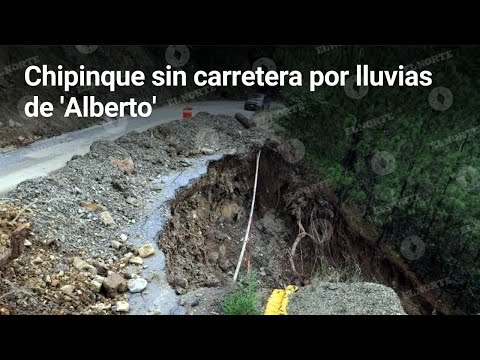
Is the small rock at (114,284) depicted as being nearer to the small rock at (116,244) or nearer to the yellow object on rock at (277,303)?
the small rock at (116,244)

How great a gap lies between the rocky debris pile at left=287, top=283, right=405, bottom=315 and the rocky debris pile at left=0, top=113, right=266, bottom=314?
7.97 ft

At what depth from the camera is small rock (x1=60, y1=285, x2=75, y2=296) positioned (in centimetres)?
558

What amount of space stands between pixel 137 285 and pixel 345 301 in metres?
3.09

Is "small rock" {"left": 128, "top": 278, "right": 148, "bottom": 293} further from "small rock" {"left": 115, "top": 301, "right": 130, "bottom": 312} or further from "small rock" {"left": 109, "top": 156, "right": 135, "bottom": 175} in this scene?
"small rock" {"left": 109, "top": 156, "right": 135, "bottom": 175}

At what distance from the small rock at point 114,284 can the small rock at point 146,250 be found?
87 centimetres

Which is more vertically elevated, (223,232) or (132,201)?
(132,201)

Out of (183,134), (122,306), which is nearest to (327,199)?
(183,134)

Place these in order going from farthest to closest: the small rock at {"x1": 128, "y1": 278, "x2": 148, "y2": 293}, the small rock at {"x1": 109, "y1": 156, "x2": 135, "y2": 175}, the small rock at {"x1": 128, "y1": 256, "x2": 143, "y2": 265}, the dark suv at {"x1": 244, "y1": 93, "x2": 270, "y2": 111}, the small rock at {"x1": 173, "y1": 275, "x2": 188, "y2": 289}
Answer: the dark suv at {"x1": 244, "y1": 93, "x2": 270, "y2": 111}, the small rock at {"x1": 109, "y1": 156, "x2": 135, "y2": 175}, the small rock at {"x1": 128, "y1": 256, "x2": 143, "y2": 265}, the small rock at {"x1": 173, "y1": 275, "x2": 188, "y2": 289}, the small rock at {"x1": 128, "y1": 278, "x2": 148, "y2": 293}

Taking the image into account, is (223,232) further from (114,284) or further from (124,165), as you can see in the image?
(114,284)

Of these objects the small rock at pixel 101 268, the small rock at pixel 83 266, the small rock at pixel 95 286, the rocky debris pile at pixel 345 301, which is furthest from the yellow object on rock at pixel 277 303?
the small rock at pixel 83 266

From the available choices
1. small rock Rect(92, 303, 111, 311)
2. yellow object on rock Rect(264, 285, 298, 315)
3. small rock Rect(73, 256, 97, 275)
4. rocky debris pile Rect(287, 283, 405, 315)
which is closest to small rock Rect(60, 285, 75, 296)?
small rock Rect(92, 303, 111, 311)

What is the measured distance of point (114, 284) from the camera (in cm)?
589

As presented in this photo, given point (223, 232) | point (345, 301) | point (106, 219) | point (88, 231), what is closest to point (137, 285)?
point (88, 231)

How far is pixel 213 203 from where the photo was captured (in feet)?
38.2
